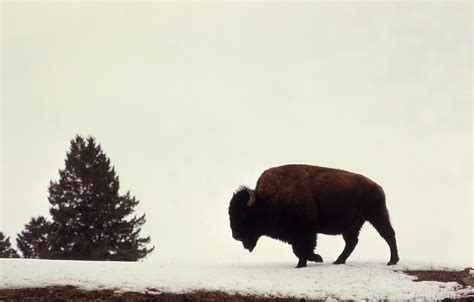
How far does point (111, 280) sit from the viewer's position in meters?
12.6

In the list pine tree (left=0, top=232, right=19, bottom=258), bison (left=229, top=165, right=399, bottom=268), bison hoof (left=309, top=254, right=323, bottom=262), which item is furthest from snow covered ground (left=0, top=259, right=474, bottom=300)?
pine tree (left=0, top=232, right=19, bottom=258)

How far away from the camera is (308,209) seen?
627 inches

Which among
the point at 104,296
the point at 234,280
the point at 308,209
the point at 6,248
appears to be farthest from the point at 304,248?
the point at 6,248

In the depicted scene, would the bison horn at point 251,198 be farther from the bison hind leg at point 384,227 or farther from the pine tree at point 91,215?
the pine tree at point 91,215

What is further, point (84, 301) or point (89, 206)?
point (89, 206)

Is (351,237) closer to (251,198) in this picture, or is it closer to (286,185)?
(286,185)

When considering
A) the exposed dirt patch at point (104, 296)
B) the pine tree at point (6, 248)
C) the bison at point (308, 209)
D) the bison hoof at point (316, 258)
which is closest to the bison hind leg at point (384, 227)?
the bison at point (308, 209)

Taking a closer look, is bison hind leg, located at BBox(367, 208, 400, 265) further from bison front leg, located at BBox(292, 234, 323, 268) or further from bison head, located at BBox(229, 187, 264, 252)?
bison head, located at BBox(229, 187, 264, 252)

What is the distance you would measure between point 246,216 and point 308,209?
5.97ft

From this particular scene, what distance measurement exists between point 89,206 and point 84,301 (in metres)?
20.5

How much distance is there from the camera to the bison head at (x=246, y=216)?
1650 cm

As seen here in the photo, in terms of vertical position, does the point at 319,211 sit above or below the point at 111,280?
above

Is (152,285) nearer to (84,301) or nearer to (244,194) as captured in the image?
(84,301)

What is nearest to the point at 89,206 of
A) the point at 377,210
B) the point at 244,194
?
the point at 244,194
